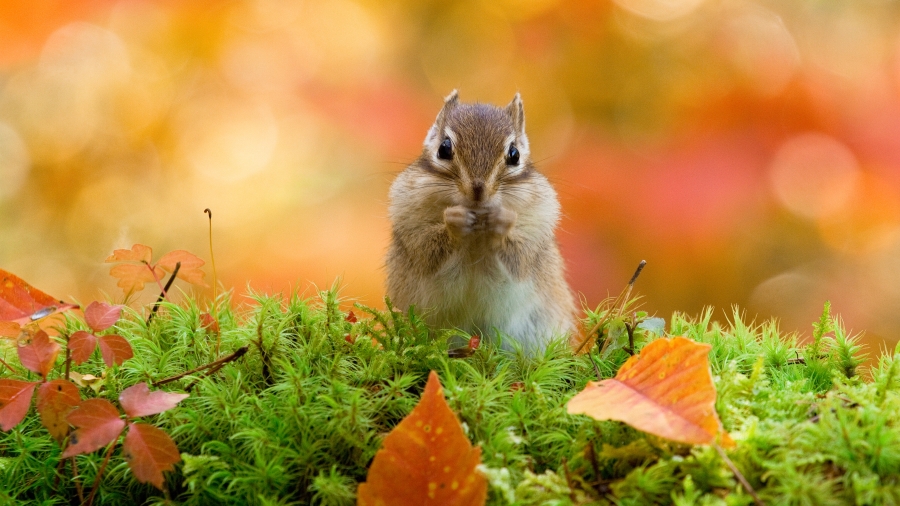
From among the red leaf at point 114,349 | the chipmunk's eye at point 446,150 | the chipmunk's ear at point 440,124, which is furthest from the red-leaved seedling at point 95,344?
the chipmunk's ear at point 440,124

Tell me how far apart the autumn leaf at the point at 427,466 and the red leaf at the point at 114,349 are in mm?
568

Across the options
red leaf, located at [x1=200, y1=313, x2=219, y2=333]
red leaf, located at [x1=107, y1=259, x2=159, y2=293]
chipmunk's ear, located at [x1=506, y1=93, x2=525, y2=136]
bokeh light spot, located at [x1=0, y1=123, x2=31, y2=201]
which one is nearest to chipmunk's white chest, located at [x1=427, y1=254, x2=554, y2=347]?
chipmunk's ear, located at [x1=506, y1=93, x2=525, y2=136]

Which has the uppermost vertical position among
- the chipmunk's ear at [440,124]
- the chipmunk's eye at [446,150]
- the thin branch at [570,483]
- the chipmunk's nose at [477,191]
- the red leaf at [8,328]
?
the chipmunk's ear at [440,124]

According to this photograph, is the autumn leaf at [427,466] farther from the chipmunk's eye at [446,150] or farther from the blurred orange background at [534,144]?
the blurred orange background at [534,144]

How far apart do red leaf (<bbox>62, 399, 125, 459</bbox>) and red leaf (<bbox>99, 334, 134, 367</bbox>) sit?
12 cm

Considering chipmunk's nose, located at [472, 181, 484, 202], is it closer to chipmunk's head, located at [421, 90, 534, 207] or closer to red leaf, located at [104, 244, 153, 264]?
chipmunk's head, located at [421, 90, 534, 207]

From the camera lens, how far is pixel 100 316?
147cm

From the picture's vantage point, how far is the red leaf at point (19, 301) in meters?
1.55

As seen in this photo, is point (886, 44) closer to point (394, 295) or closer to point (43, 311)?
point (394, 295)

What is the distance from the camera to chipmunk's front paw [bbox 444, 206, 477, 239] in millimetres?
2104

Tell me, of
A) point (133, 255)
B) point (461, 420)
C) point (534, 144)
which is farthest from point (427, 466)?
point (534, 144)

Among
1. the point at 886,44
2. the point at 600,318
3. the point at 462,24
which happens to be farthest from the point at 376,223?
the point at 886,44

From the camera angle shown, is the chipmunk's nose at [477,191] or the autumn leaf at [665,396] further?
the chipmunk's nose at [477,191]

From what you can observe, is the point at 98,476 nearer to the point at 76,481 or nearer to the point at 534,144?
the point at 76,481
